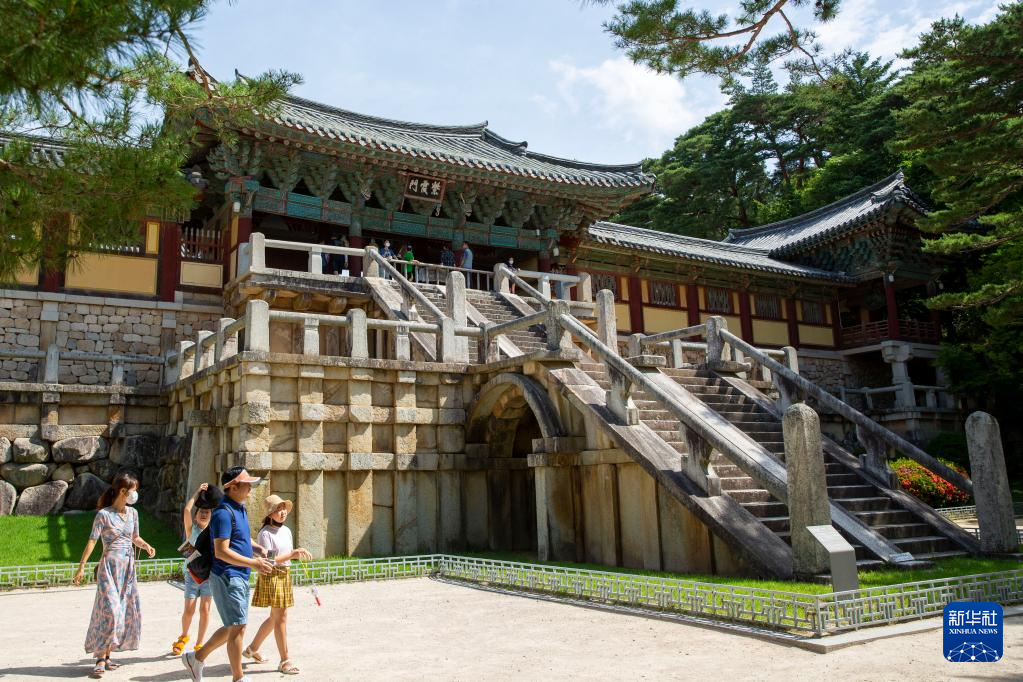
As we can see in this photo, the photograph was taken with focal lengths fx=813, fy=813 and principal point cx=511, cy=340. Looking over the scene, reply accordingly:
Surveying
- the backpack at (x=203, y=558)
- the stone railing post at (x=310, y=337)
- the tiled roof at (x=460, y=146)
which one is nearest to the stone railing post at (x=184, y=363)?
the stone railing post at (x=310, y=337)

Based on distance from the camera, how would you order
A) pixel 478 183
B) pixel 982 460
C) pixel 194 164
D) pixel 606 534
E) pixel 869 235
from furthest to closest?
1. pixel 869 235
2. pixel 478 183
3. pixel 194 164
4. pixel 606 534
5. pixel 982 460

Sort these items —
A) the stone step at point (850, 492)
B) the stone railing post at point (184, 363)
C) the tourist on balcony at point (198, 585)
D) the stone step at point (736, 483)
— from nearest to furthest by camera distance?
the tourist on balcony at point (198, 585) → the stone step at point (736, 483) → the stone step at point (850, 492) → the stone railing post at point (184, 363)

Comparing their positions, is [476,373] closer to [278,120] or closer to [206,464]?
[206,464]

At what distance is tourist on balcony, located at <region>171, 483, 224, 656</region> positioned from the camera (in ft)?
21.1

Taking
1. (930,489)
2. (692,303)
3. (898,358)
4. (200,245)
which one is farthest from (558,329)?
(898,358)

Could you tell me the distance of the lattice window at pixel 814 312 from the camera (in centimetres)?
2984

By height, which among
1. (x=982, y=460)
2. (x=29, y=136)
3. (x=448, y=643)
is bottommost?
(x=448, y=643)

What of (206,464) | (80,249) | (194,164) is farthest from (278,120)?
(80,249)

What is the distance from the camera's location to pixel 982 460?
9.90 m

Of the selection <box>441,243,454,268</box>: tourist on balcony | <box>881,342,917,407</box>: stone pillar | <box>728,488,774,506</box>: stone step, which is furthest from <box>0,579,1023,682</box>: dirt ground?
<box>881,342,917,407</box>: stone pillar

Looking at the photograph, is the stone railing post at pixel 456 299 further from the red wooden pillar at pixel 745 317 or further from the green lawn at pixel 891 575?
the red wooden pillar at pixel 745 317

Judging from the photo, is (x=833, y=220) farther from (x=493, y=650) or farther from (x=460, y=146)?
(x=493, y=650)

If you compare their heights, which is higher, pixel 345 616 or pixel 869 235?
pixel 869 235

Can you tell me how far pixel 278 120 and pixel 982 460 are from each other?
1357 centimetres
